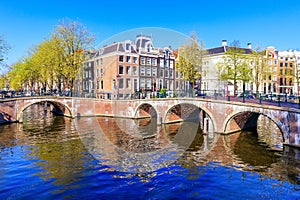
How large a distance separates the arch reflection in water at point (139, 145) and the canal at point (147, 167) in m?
0.07

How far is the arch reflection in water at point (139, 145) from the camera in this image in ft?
55.5

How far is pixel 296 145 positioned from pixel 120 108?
27500 millimetres

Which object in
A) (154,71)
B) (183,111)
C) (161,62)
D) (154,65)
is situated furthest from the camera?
(161,62)

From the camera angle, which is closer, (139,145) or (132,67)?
(139,145)

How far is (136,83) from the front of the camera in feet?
173

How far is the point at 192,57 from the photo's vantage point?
4281 centimetres

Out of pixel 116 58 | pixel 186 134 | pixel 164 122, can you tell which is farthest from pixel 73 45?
pixel 186 134

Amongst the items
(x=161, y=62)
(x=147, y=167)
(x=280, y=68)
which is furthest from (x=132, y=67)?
(x=280, y=68)

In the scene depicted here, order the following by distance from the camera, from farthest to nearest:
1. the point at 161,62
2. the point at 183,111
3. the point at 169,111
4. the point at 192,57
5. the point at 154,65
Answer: the point at 161,62 < the point at 154,65 < the point at 192,57 < the point at 183,111 < the point at 169,111

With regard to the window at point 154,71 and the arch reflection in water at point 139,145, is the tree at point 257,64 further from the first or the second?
the arch reflection in water at point 139,145

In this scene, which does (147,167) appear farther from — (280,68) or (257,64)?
(280,68)

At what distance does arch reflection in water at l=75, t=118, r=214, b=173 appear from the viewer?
666 inches

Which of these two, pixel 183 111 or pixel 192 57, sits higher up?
pixel 192 57

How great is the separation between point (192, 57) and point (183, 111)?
11260 mm
